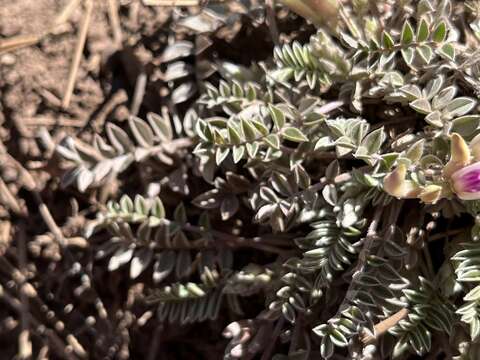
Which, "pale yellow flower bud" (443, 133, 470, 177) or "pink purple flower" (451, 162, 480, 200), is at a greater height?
"pale yellow flower bud" (443, 133, 470, 177)

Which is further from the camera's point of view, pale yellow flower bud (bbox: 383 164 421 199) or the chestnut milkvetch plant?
the chestnut milkvetch plant

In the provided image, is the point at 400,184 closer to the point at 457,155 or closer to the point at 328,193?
the point at 457,155

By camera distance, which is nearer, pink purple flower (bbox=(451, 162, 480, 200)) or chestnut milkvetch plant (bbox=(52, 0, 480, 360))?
pink purple flower (bbox=(451, 162, 480, 200))

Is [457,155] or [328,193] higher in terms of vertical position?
[457,155]

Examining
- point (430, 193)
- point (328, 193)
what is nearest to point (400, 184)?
point (430, 193)

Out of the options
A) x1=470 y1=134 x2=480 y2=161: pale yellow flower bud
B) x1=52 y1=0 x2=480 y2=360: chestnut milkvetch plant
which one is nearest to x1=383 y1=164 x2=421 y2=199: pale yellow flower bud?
x1=52 y1=0 x2=480 y2=360: chestnut milkvetch plant

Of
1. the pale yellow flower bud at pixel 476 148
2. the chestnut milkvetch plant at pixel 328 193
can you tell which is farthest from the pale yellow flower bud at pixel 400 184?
the pale yellow flower bud at pixel 476 148

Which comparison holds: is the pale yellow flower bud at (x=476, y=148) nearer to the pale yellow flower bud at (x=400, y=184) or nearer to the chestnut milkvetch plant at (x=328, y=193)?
the chestnut milkvetch plant at (x=328, y=193)

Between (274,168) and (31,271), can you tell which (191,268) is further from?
(31,271)

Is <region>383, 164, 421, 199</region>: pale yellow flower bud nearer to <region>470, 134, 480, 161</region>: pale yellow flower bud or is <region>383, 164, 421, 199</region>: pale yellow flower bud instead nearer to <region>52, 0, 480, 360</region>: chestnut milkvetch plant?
<region>52, 0, 480, 360</region>: chestnut milkvetch plant
